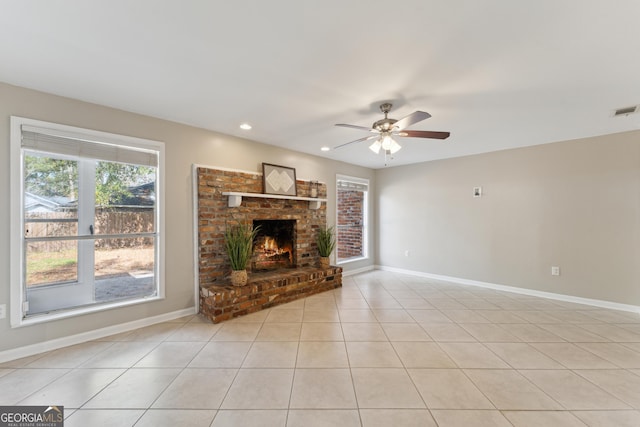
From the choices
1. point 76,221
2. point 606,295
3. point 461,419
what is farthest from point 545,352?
point 76,221

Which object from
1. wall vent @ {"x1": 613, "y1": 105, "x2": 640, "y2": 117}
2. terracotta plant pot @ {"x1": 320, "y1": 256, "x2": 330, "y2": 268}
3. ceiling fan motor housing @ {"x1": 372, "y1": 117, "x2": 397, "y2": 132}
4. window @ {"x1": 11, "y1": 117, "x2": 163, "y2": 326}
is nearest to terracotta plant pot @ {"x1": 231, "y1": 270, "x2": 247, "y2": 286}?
window @ {"x1": 11, "y1": 117, "x2": 163, "y2": 326}

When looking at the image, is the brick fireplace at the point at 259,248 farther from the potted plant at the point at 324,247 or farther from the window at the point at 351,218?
the window at the point at 351,218

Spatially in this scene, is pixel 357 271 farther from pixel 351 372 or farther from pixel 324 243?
pixel 351 372

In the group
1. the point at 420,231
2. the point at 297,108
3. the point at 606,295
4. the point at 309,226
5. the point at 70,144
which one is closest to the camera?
the point at 70,144

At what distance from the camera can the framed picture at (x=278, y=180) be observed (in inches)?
159

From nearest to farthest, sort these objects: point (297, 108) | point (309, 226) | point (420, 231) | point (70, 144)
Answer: point (70, 144) → point (297, 108) → point (309, 226) → point (420, 231)

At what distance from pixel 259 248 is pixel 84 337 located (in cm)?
235

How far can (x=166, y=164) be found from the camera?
3.13 m

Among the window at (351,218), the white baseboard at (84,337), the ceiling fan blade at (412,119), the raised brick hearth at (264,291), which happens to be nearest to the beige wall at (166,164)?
the white baseboard at (84,337)

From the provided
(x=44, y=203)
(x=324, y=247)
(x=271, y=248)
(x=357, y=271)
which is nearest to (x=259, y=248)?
(x=271, y=248)

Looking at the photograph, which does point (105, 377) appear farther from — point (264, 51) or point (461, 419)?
point (264, 51)

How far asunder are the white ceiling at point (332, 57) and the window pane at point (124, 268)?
5.19ft

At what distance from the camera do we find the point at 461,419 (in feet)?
5.20

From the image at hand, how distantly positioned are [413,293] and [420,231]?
1.67 m
